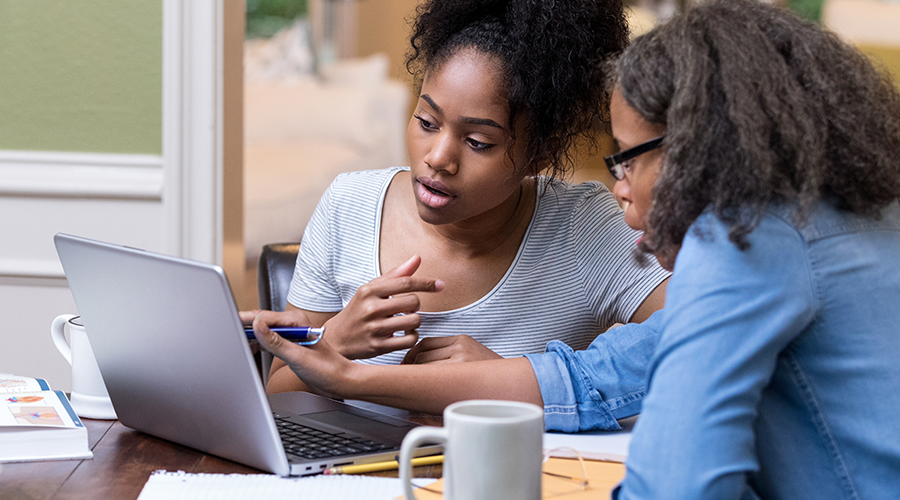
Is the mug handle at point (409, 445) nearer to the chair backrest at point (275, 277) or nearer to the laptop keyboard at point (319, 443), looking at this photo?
the laptop keyboard at point (319, 443)

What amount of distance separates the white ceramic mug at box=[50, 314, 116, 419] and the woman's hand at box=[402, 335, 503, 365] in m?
0.35

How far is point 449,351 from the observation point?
1059 millimetres

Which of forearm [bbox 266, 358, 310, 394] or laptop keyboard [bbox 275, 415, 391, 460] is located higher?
laptop keyboard [bbox 275, 415, 391, 460]

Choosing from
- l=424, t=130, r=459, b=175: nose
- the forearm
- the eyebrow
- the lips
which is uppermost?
the eyebrow

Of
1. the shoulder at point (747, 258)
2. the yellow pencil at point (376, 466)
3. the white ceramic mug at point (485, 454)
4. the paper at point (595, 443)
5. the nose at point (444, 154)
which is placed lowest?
the paper at point (595, 443)

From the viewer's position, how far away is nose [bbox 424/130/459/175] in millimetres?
1121

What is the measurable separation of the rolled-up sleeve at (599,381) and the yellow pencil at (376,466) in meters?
0.17

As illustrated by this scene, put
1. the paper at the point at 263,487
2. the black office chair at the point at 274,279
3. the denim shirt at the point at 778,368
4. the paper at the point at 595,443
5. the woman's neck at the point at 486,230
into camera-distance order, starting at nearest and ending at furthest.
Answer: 1. the denim shirt at the point at 778,368
2. the paper at the point at 263,487
3. the paper at the point at 595,443
4. the woman's neck at the point at 486,230
5. the black office chair at the point at 274,279

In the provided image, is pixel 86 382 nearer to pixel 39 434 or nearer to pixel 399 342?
pixel 39 434

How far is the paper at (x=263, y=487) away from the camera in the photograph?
73cm

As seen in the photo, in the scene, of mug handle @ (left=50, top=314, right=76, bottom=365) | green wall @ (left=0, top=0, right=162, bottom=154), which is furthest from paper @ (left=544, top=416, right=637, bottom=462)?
green wall @ (left=0, top=0, right=162, bottom=154)

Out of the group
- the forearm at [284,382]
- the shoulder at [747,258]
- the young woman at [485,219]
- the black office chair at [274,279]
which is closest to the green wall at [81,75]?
the black office chair at [274,279]

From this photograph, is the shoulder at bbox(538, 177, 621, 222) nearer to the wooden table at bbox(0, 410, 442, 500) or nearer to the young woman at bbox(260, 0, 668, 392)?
the young woman at bbox(260, 0, 668, 392)

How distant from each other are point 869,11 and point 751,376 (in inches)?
182
